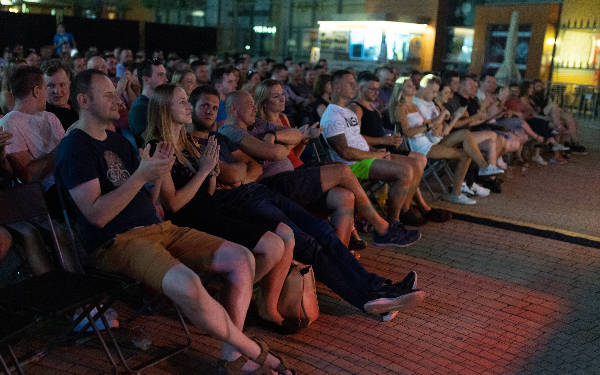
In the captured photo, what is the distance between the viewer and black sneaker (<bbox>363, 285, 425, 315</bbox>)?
353 centimetres

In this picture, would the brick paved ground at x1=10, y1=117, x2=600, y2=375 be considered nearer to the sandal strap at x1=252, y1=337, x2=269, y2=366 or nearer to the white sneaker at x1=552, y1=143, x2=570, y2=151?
the sandal strap at x1=252, y1=337, x2=269, y2=366

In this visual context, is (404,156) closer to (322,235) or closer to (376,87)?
(376,87)

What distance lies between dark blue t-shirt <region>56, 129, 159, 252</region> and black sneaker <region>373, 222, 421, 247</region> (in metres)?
2.45

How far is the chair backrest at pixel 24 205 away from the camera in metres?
2.92

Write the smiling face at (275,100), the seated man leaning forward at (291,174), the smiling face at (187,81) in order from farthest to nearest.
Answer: the smiling face at (187,81)
the smiling face at (275,100)
the seated man leaning forward at (291,174)

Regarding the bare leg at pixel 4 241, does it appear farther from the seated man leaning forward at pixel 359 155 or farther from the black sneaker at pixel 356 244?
the seated man leaning forward at pixel 359 155

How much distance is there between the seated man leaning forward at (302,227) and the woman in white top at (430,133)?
9.45 ft

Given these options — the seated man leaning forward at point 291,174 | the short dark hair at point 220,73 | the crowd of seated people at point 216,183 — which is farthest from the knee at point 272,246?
the short dark hair at point 220,73

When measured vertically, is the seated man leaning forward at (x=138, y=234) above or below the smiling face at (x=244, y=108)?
below

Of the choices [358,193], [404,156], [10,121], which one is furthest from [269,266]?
[404,156]

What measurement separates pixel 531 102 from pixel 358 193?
7046 millimetres

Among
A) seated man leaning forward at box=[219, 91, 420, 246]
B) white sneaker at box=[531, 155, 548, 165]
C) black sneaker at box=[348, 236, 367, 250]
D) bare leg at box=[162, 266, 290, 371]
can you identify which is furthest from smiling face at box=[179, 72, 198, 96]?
white sneaker at box=[531, 155, 548, 165]

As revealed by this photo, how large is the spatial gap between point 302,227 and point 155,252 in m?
1.31

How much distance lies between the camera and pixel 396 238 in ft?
16.6
